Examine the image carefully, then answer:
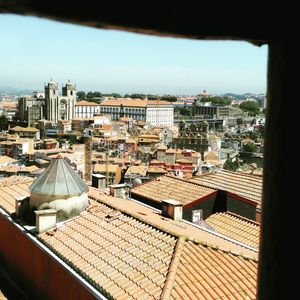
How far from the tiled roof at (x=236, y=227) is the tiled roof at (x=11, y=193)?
588cm

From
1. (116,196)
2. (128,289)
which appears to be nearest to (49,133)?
(116,196)

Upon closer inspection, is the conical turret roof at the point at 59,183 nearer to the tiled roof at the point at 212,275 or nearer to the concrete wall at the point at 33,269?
the concrete wall at the point at 33,269

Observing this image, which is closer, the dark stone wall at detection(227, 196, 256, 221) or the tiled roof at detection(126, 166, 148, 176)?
the dark stone wall at detection(227, 196, 256, 221)

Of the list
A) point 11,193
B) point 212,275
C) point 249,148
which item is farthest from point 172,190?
point 249,148

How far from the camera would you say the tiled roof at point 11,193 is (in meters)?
13.1

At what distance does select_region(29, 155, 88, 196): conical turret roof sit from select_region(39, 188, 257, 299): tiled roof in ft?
3.84

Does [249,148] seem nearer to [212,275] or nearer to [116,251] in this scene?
[116,251]

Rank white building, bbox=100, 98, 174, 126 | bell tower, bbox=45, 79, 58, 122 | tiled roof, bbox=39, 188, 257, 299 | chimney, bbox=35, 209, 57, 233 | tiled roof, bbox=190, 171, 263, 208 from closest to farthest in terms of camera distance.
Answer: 1. tiled roof, bbox=39, 188, 257, 299
2. chimney, bbox=35, 209, 57, 233
3. tiled roof, bbox=190, 171, 263, 208
4. bell tower, bbox=45, 79, 58, 122
5. white building, bbox=100, 98, 174, 126

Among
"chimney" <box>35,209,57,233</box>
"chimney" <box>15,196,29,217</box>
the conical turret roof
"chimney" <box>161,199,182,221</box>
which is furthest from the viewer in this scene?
"chimney" <box>15,196,29,217</box>

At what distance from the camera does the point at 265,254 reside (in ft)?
4.66

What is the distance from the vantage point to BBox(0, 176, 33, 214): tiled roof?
42.9 ft

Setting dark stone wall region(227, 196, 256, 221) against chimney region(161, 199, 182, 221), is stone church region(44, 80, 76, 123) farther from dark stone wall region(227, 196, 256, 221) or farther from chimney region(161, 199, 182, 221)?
chimney region(161, 199, 182, 221)

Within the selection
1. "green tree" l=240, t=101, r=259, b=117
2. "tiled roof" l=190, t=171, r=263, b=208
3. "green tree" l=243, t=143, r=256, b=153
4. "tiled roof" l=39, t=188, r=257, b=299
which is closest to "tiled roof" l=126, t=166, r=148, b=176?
"tiled roof" l=190, t=171, r=263, b=208

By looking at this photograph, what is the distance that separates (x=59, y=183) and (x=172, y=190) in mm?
3840
